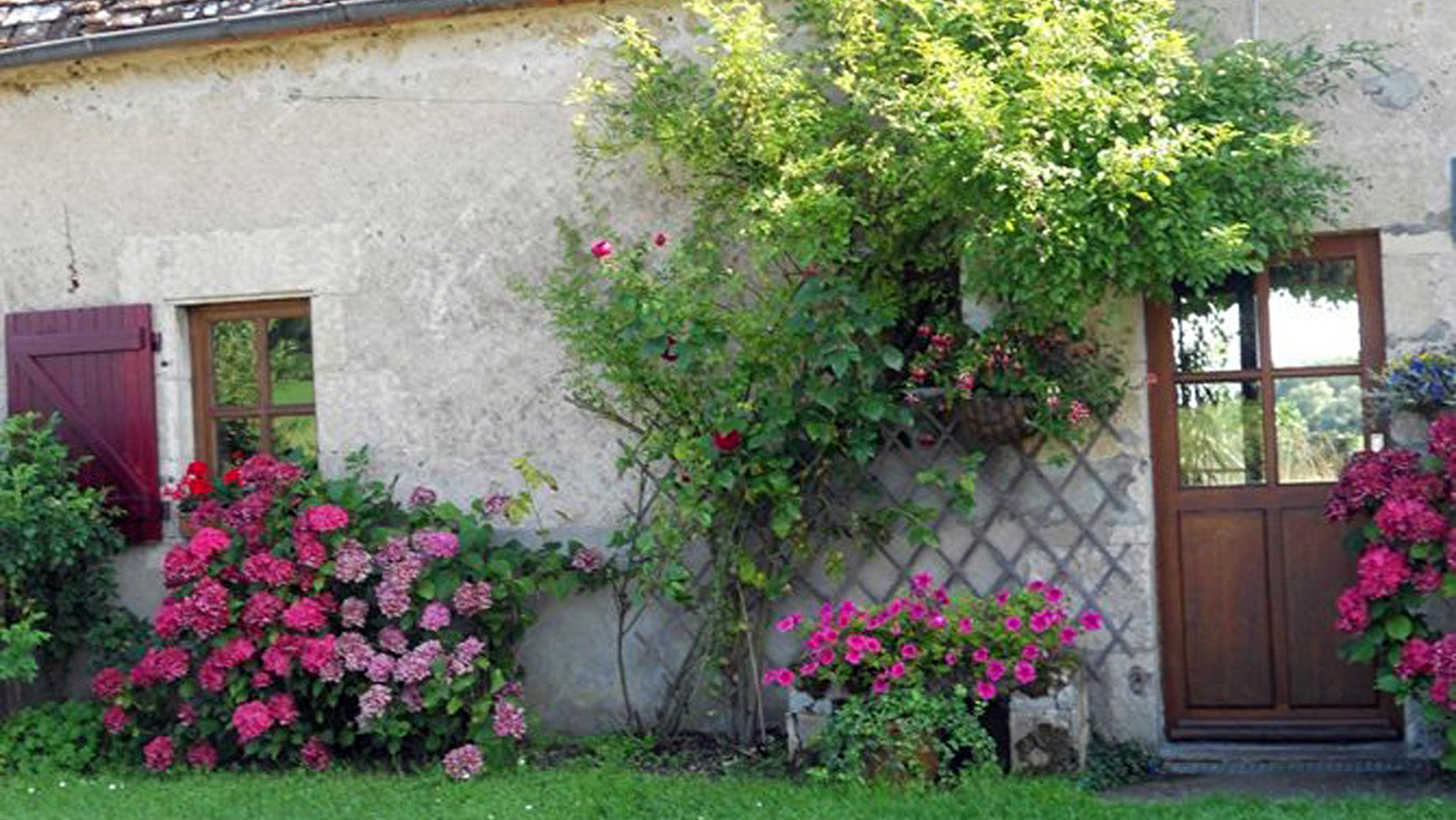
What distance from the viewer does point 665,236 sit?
7.13 m

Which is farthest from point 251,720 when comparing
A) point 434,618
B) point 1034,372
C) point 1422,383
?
point 1422,383

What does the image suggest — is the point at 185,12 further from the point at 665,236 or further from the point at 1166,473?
the point at 1166,473

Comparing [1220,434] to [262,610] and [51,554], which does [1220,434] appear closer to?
[262,610]

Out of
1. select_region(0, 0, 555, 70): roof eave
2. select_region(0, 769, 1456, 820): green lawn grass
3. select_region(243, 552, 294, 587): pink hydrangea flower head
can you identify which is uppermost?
select_region(0, 0, 555, 70): roof eave

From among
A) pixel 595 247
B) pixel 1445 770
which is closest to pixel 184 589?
pixel 595 247

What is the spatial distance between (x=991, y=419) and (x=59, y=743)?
4.10 metres

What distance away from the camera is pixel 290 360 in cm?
785

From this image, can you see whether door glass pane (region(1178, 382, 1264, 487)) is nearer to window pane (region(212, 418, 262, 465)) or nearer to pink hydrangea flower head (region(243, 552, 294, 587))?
pink hydrangea flower head (region(243, 552, 294, 587))

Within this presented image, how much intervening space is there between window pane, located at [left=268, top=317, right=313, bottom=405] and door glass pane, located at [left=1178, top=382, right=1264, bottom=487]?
3.86 meters

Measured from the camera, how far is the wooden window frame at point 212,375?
7859 mm

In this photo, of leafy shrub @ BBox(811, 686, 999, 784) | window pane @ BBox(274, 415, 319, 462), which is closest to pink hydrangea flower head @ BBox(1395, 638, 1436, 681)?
leafy shrub @ BBox(811, 686, 999, 784)

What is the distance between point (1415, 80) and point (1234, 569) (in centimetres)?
200

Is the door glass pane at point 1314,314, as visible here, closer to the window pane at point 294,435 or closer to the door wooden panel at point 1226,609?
the door wooden panel at point 1226,609

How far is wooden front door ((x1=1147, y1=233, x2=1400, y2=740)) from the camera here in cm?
670
